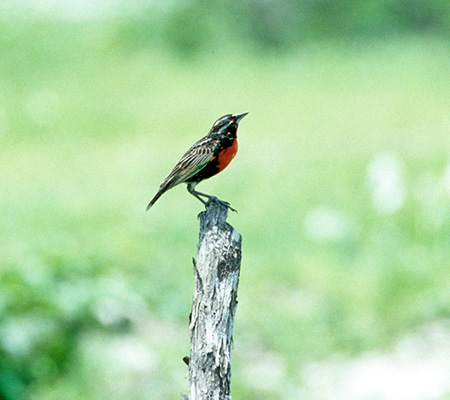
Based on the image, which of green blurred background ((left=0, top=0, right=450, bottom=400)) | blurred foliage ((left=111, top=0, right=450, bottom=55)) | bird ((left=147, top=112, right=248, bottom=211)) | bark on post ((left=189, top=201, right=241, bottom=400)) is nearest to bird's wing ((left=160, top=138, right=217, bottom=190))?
bird ((left=147, top=112, right=248, bottom=211))

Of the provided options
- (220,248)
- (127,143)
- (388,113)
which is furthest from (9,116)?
(220,248)

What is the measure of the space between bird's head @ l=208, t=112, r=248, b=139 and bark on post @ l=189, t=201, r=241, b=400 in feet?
3.53

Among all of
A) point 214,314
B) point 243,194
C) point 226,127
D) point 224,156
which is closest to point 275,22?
point 243,194

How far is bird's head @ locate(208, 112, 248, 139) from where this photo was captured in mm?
4918

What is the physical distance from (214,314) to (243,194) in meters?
7.84

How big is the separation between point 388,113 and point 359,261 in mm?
6515

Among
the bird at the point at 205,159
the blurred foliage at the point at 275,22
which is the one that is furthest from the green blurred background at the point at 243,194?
the bird at the point at 205,159

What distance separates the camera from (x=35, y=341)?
294 inches

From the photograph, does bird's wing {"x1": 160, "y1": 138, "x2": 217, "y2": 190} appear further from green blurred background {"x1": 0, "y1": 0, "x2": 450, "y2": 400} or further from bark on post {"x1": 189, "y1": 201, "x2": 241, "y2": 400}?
green blurred background {"x1": 0, "y1": 0, "x2": 450, "y2": 400}

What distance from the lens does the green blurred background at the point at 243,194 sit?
771 centimetres

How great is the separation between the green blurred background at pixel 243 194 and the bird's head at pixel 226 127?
3051 millimetres

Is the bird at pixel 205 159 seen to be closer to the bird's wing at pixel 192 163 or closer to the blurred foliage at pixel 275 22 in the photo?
the bird's wing at pixel 192 163

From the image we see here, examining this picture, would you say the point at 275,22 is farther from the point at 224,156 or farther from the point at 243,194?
the point at 224,156

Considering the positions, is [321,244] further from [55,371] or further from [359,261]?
[55,371]
